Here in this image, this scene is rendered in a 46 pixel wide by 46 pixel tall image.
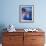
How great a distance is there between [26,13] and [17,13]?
0.31 meters

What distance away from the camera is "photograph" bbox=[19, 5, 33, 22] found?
169 inches

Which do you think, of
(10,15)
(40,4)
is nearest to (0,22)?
(10,15)

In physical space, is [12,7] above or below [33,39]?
above

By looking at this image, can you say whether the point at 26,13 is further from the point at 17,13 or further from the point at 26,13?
the point at 17,13

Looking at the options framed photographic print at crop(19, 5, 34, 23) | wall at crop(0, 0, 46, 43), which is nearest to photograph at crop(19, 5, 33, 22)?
framed photographic print at crop(19, 5, 34, 23)

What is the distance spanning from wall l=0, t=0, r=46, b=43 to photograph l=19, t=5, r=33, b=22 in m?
0.10

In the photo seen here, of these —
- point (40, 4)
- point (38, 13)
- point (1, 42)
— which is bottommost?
point (1, 42)

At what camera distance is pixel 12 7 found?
4309 millimetres

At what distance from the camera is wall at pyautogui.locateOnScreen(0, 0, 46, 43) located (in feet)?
14.1

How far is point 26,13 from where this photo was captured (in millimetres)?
4340

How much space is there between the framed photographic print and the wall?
10 cm

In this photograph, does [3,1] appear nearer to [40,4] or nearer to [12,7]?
[12,7]

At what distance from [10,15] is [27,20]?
618 millimetres

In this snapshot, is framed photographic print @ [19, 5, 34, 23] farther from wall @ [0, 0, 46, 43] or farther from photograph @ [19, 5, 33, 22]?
wall @ [0, 0, 46, 43]
